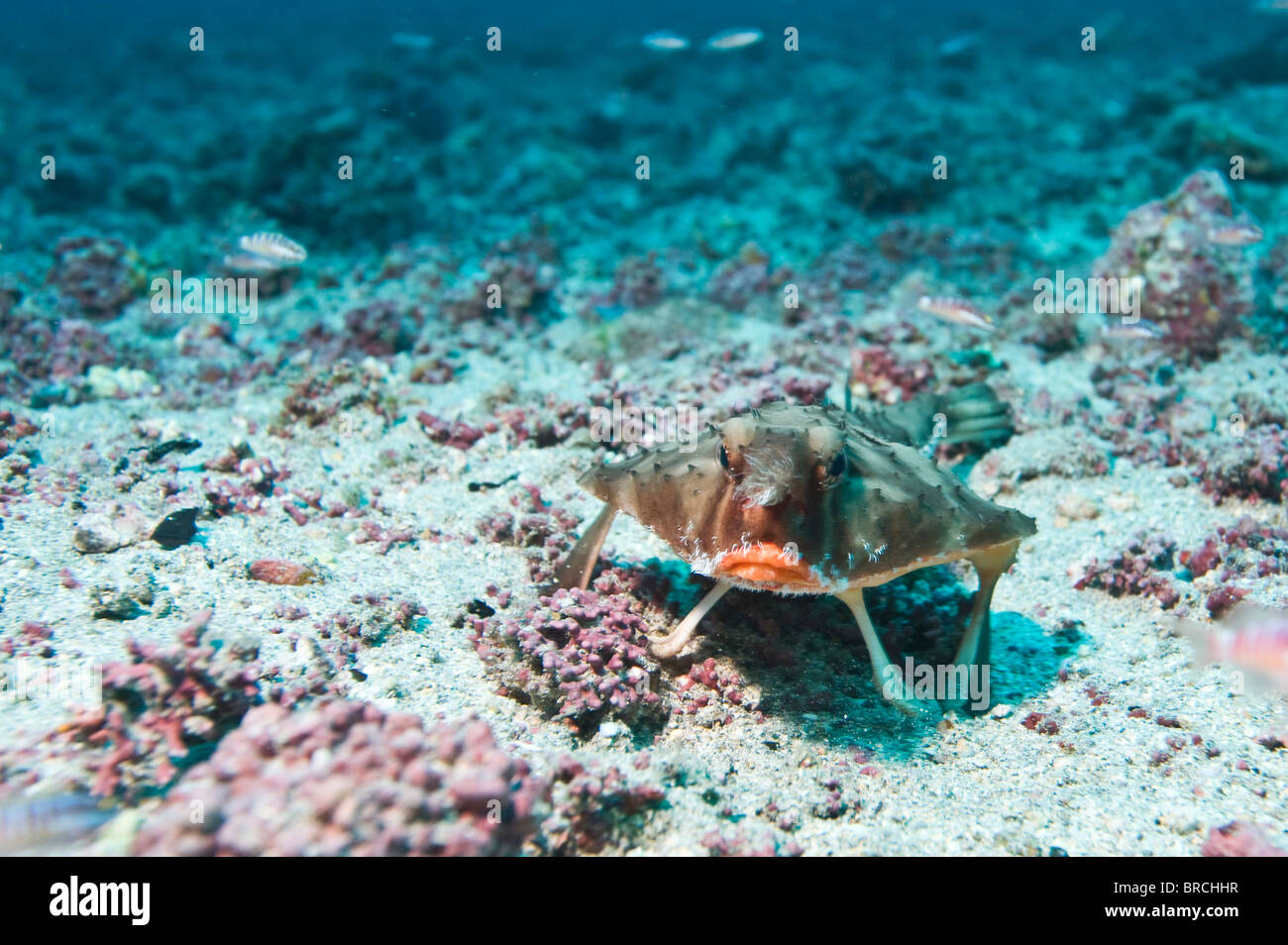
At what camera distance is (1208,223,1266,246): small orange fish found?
25.8 ft

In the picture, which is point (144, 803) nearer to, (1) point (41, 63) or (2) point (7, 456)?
(2) point (7, 456)

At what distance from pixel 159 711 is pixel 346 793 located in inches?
49.0

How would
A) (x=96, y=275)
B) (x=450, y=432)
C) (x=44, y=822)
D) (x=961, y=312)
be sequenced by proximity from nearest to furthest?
(x=44, y=822)
(x=450, y=432)
(x=961, y=312)
(x=96, y=275)

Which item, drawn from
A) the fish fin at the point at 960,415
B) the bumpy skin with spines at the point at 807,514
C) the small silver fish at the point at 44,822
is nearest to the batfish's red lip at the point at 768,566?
the bumpy skin with spines at the point at 807,514

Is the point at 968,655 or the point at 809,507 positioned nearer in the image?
the point at 809,507

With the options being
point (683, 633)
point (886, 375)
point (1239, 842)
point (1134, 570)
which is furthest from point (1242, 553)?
point (683, 633)

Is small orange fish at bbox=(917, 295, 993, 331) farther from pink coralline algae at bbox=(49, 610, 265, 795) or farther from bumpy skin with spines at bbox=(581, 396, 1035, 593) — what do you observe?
pink coralline algae at bbox=(49, 610, 265, 795)

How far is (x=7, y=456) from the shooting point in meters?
5.59

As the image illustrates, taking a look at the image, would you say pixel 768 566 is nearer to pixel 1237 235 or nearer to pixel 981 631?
pixel 981 631

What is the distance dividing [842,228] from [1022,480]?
8249mm

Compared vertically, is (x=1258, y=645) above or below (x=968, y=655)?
above

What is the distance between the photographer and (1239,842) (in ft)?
9.50

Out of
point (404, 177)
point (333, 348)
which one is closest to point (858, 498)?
point (333, 348)

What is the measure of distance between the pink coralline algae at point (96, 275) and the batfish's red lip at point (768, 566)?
1172 centimetres
